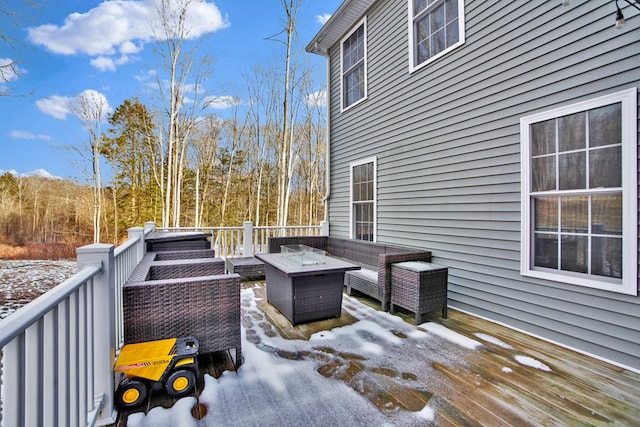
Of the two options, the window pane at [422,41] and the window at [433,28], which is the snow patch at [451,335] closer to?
the window at [433,28]

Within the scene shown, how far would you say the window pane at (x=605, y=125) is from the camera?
8.39 ft

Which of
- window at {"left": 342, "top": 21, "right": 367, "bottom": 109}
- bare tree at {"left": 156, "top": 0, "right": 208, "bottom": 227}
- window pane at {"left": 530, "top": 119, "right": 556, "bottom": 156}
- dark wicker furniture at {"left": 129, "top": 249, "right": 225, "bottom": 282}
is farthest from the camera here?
bare tree at {"left": 156, "top": 0, "right": 208, "bottom": 227}

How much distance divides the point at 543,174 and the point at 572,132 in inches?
17.3

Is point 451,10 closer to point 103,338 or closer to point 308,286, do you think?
point 308,286

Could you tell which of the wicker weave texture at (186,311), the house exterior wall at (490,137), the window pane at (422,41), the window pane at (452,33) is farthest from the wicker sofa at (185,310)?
the window pane at (422,41)

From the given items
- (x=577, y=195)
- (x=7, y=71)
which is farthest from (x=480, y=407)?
(x=7, y=71)

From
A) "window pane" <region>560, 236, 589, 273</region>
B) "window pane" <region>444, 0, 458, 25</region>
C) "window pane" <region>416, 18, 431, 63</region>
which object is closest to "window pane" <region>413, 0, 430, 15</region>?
"window pane" <region>416, 18, 431, 63</region>

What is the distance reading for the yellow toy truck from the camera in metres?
1.91

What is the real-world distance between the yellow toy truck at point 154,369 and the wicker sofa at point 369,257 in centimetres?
233

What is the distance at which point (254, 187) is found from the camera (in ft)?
47.6

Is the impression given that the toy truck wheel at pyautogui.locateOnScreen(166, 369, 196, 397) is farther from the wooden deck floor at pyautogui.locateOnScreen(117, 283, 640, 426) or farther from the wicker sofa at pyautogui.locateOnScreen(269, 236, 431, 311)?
the wicker sofa at pyautogui.locateOnScreen(269, 236, 431, 311)

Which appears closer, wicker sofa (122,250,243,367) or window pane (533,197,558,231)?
wicker sofa (122,250,243,367)

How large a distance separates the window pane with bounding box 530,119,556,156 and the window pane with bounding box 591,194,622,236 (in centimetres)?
61

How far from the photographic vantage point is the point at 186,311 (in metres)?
2.25
